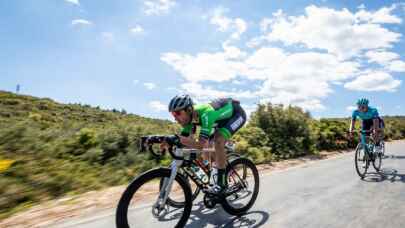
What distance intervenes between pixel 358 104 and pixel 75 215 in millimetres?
8257

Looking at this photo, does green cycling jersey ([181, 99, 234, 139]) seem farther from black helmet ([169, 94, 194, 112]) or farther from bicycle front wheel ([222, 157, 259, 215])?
bicycle front wheel ([222, 157, 259, 215])

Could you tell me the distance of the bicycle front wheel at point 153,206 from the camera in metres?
3.48

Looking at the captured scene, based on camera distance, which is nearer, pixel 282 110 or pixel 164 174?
pixel 164 174

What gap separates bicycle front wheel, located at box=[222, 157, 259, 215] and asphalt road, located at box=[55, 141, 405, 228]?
0.17 metres

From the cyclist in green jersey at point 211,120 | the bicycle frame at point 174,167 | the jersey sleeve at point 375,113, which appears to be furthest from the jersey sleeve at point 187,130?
the jersey sleeve at point 375,113

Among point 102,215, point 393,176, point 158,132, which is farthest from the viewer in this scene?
point 158,132

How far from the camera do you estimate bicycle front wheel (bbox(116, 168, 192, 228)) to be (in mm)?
3477

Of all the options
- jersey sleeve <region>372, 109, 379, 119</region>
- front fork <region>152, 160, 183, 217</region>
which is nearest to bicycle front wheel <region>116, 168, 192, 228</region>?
front fork <region>152, 160, 183, 217</region>

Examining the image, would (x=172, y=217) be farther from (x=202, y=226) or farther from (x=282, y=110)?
(x=282, y=110)

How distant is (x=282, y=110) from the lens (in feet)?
50.9

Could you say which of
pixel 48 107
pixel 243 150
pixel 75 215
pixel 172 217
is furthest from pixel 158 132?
pixel 48 107

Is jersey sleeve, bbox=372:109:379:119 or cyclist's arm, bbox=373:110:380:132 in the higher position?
jersey sleeve, bbox=372:109:379:119

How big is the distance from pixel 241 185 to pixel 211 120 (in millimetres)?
1580

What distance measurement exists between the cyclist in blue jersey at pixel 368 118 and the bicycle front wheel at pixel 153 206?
22.5 ft
